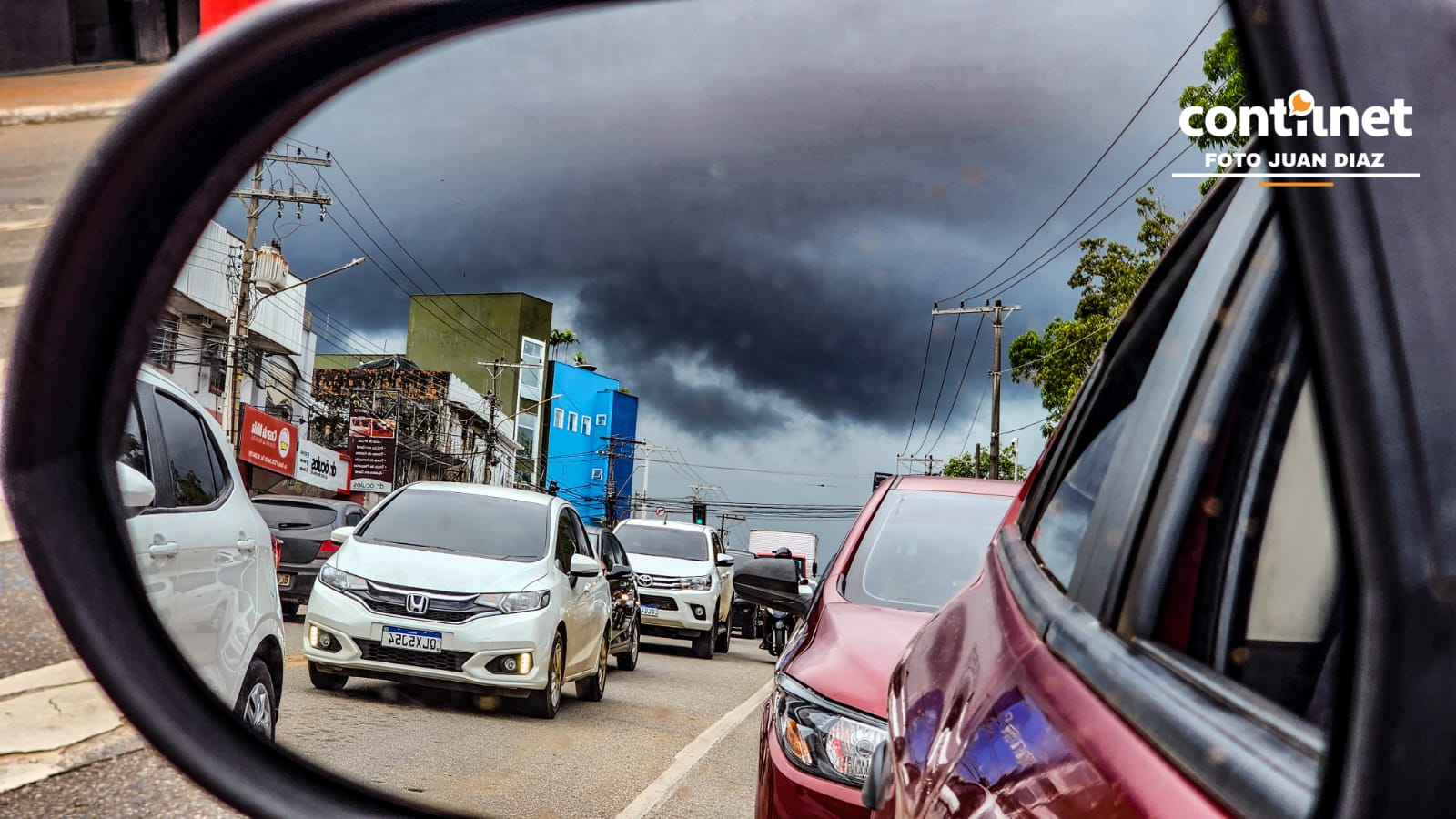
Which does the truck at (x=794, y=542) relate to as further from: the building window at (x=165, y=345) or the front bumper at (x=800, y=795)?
the building window at (x=165, y=345)

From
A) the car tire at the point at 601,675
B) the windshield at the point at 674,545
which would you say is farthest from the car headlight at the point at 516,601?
the windshield at the point at 674,545

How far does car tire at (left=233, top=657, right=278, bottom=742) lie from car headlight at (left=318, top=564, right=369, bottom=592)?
0.23m

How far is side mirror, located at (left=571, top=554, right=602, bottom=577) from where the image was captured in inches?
110

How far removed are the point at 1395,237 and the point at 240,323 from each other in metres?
1.66

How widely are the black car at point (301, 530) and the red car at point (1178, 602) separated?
87 cm

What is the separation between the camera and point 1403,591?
1.52 feet

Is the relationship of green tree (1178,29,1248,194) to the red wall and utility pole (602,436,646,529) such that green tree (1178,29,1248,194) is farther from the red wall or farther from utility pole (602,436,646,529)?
the red wall

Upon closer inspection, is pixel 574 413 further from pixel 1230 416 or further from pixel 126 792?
pixel 126 792

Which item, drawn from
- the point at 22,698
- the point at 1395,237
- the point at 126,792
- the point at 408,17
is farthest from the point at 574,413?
the point at 22,698

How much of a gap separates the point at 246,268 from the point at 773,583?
2822mm

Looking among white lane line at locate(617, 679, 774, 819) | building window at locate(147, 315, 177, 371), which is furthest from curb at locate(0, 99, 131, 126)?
building window at locate(147, 315, 177, 371)

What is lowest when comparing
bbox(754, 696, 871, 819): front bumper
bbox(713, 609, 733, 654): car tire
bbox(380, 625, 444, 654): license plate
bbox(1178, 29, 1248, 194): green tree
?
bbox(713, 609, 733, 654): car tire

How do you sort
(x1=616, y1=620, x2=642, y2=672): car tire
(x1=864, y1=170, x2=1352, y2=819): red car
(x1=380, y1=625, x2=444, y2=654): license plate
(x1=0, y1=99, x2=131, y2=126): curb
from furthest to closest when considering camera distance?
(x1=0, y1=99, x2=131, y2=126): curb
(x1=616, y1=620, x2=642, y2=672): car tire
(x1=380, y1=625, x2=444, y2=654): license plate
(x1=864, y1=170, x2=1352, y2=819): red car

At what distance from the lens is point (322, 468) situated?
182 centimetres
